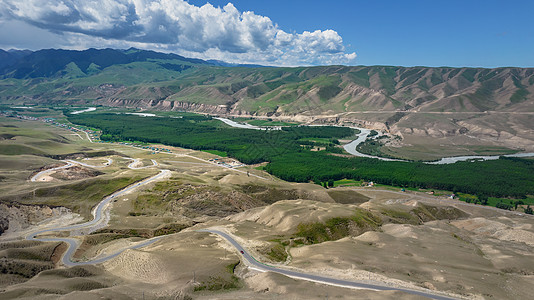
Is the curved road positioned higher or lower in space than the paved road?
lower

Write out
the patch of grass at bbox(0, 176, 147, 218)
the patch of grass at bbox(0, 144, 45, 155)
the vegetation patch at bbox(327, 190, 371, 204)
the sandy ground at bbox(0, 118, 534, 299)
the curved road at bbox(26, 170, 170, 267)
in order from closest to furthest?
the sandy ground at bbox(0, 118, 534, 299) < the curved road at bbox(26, 170, 170, 267) < the patch of grass at bbox(0, 176, 147, 218) < the vegetation patch at bbox(327, 190, 371, 204) < the patch of grass at bbox(0, 144, 45, 155)

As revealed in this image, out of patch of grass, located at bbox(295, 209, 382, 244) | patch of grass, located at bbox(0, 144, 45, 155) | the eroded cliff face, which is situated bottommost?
the eroded cliff face

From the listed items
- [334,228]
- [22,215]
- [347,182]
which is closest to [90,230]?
[22,215]

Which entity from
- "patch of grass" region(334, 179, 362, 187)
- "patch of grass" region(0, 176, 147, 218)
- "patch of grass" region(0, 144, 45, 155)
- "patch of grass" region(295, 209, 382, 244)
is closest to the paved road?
"patch of grass" region(295, 209, 382, 244)

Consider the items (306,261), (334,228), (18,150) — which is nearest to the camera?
(306,261)

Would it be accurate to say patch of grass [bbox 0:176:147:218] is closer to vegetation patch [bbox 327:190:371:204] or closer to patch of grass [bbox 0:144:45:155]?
patch of grass [bbox 0:144:45:155]

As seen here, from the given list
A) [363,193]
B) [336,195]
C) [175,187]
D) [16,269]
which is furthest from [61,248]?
[363,193]

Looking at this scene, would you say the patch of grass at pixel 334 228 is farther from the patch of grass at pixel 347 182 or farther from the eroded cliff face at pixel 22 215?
the eroded cliff face at pixel 22 215

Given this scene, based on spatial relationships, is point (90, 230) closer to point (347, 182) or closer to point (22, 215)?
point (22, 215)

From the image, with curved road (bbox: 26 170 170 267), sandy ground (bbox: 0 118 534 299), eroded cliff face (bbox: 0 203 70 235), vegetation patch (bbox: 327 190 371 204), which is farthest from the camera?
vegetation patch (bbox: 327 190 371 204)

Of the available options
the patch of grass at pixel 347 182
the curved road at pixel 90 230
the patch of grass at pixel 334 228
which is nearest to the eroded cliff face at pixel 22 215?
the curved road at pixel 90 230

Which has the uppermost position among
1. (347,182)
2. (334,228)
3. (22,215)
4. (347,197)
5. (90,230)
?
(334,228)

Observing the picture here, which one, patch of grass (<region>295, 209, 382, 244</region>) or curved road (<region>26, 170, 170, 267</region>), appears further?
patch of grass (<region>295, 209, 382, 244</region>)
